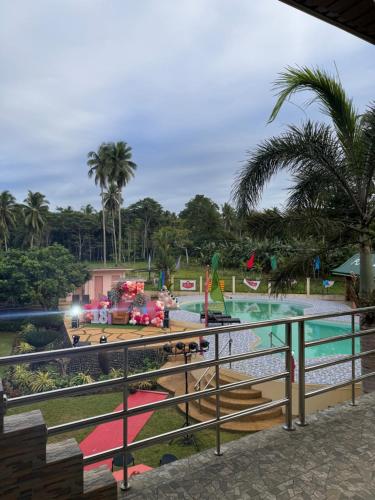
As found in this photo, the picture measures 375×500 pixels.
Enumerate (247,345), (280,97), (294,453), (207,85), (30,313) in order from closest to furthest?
(294,453)
(280,97)
(207,85)
(247,345)
(30,313)

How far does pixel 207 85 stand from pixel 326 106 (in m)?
5.00

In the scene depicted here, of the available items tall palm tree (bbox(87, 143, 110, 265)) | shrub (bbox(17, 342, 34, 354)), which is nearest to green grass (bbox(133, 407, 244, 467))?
shrub (bbox(17, 342, 34, 354))

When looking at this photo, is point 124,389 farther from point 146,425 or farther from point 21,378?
point 21,378

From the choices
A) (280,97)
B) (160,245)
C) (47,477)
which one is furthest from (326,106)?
(160,245)

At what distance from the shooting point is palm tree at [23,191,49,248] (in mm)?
37781

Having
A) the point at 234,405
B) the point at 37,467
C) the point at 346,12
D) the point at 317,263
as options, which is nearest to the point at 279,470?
the point at 37,467

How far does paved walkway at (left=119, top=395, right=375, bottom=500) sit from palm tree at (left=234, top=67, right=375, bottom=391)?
2171mm

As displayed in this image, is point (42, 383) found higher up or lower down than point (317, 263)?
lower down

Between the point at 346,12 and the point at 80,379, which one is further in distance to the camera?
the point at 80,379

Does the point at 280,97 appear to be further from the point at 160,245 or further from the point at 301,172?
the point at 160,245

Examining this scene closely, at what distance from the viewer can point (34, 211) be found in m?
37.7

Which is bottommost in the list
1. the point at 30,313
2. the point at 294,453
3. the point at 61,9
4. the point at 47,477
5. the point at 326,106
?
the point at 30,313

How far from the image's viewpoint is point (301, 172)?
4652 millimetres

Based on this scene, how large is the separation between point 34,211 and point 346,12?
129 feet
